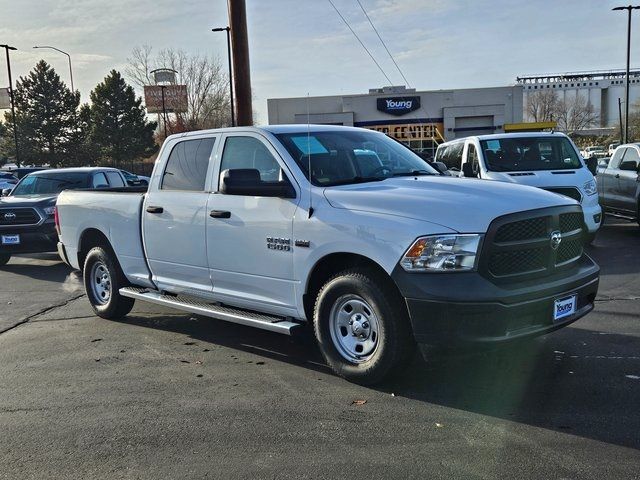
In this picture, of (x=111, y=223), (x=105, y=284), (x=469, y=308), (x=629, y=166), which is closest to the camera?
(x=469, y=308)

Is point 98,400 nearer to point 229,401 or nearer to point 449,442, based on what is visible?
point 229,401

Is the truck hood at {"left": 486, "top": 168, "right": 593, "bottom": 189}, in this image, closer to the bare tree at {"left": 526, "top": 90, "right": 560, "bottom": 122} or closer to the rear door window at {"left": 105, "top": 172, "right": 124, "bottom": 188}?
the rear door window at {"left": 105, "top": 172, "right": 124, "bottom": 188}

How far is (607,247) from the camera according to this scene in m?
10.9

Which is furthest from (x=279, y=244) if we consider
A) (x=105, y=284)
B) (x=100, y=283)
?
(x=100, y=283)

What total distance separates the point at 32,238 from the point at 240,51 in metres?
5.21

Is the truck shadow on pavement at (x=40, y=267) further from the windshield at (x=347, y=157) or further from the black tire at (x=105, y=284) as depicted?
the windshield at (x=347, y=157)

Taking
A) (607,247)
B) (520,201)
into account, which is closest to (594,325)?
(520,201)

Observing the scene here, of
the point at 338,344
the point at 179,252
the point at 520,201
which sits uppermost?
the point at 520,201

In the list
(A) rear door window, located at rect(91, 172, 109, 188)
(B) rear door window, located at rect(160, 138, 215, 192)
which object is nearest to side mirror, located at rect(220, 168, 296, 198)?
(B) rear door window, located at rect(160, 138, 215, 192)

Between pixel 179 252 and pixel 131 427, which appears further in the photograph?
pixel 179 252

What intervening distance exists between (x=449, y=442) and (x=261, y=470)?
1.14m

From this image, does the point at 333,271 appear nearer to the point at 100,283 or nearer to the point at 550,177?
the point at 100,283

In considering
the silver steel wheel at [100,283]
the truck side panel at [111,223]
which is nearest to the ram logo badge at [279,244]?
the truck side panel at [111,223]

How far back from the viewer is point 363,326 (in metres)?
4.57
